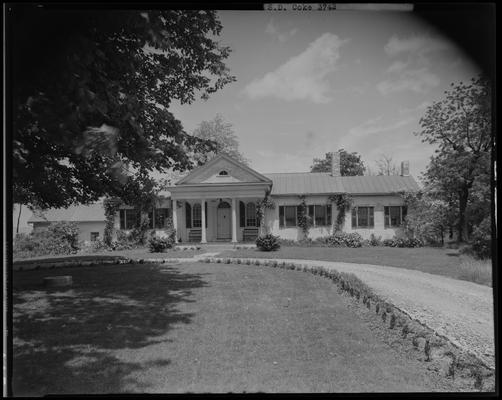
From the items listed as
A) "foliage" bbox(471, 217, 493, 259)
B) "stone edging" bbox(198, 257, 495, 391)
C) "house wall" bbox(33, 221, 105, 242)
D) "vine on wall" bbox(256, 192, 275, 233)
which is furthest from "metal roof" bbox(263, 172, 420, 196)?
"stone edging" bbox(198, 257, 495, 391)

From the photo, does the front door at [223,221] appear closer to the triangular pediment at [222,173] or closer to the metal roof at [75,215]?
the triangular pediment at [222,173]

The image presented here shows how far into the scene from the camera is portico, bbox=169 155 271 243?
74.6ft

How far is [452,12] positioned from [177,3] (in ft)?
10.4

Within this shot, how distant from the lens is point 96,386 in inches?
164

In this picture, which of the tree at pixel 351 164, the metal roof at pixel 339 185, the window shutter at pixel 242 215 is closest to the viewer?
the metal roof at pixel 339 185

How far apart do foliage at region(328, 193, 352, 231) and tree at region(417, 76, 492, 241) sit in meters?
5.24

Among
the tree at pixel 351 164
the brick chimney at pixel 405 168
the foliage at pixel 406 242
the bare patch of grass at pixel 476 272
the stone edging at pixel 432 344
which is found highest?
the tree at pixel 351 164

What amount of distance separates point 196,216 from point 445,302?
62.4ft

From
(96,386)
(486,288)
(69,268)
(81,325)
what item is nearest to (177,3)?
(96,386)

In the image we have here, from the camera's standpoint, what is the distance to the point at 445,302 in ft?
25.4

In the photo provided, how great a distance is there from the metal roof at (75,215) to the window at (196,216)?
6.62 meters

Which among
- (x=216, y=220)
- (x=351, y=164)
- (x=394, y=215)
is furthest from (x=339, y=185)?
(x=351, y=164)

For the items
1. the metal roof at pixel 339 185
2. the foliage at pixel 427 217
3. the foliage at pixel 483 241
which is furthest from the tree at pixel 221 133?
the foliage at pixel 483 241

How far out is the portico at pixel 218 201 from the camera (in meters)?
22.8
